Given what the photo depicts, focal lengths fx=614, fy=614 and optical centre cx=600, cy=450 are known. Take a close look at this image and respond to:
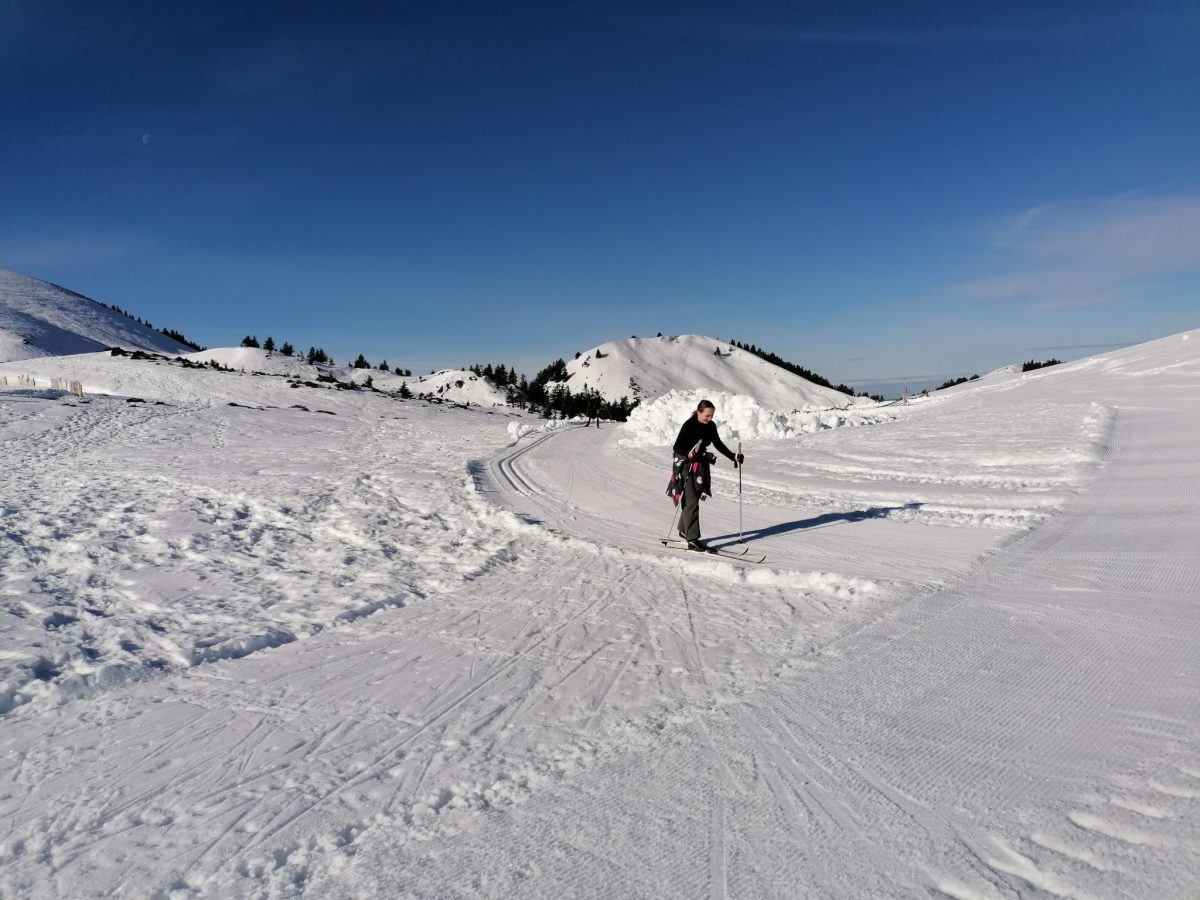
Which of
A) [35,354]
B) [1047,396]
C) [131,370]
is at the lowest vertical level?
[1047,396]

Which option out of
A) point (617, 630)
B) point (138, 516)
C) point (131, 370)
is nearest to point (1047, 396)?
point (617, 630)

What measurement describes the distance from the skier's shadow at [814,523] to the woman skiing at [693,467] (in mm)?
505

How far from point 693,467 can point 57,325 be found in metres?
124

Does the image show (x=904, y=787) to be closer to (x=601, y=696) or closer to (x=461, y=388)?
(x=601, y=696)

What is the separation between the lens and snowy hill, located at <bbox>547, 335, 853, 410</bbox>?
119 m

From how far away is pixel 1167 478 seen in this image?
10.6 metres

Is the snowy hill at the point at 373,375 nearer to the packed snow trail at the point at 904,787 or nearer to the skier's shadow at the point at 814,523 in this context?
the skier's shadow at the point at 814,523

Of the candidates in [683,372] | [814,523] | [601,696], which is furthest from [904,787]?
[683,372]

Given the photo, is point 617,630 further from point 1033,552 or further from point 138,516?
point 138,516

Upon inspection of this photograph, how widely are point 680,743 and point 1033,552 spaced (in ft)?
20.7

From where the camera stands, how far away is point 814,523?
10.1 m

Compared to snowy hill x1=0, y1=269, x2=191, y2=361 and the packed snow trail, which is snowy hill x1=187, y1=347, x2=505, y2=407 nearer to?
snowy hill x1=0, y1=269, x2=191, y2=361

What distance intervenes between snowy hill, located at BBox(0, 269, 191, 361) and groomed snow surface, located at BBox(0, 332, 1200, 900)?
9234cm

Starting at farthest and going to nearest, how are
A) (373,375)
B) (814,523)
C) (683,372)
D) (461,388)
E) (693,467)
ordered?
(683,372) < (461,388) < (373,375) < (814,523) < (693,467)
